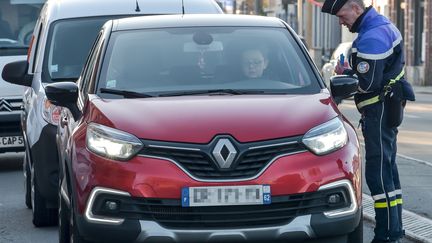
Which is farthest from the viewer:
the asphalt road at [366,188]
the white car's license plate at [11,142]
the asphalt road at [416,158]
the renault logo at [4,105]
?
the renault logo at [4,105]

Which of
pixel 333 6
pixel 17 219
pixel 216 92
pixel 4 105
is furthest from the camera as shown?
pixel 4 105

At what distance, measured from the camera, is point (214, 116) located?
670 cm

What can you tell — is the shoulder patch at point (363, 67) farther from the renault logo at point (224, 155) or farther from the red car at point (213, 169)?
the renault logo at point (224, 155)

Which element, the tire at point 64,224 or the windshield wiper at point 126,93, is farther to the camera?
the tire at point 64,224

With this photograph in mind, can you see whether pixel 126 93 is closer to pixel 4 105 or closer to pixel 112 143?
pixel 112 143

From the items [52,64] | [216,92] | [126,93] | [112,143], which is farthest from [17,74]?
[112,143]

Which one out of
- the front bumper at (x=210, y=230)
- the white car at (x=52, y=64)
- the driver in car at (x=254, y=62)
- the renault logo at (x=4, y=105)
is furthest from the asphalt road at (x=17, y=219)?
the front bumper at (x=210, y=230)

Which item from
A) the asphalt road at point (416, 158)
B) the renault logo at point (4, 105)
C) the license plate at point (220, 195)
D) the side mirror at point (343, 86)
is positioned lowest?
the asphalt road at point (416, 158)

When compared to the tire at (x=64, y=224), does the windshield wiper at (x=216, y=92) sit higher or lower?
higher

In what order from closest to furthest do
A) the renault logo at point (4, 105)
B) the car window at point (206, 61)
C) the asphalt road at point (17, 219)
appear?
the car window at point (206, 61), the asphalt road at point (17, 219), the renault logo at point (4, 105)

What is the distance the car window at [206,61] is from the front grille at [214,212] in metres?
1.05

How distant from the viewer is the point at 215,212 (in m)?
6.45

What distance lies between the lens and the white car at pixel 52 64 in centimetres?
958

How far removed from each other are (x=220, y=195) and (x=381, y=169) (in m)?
2.06
